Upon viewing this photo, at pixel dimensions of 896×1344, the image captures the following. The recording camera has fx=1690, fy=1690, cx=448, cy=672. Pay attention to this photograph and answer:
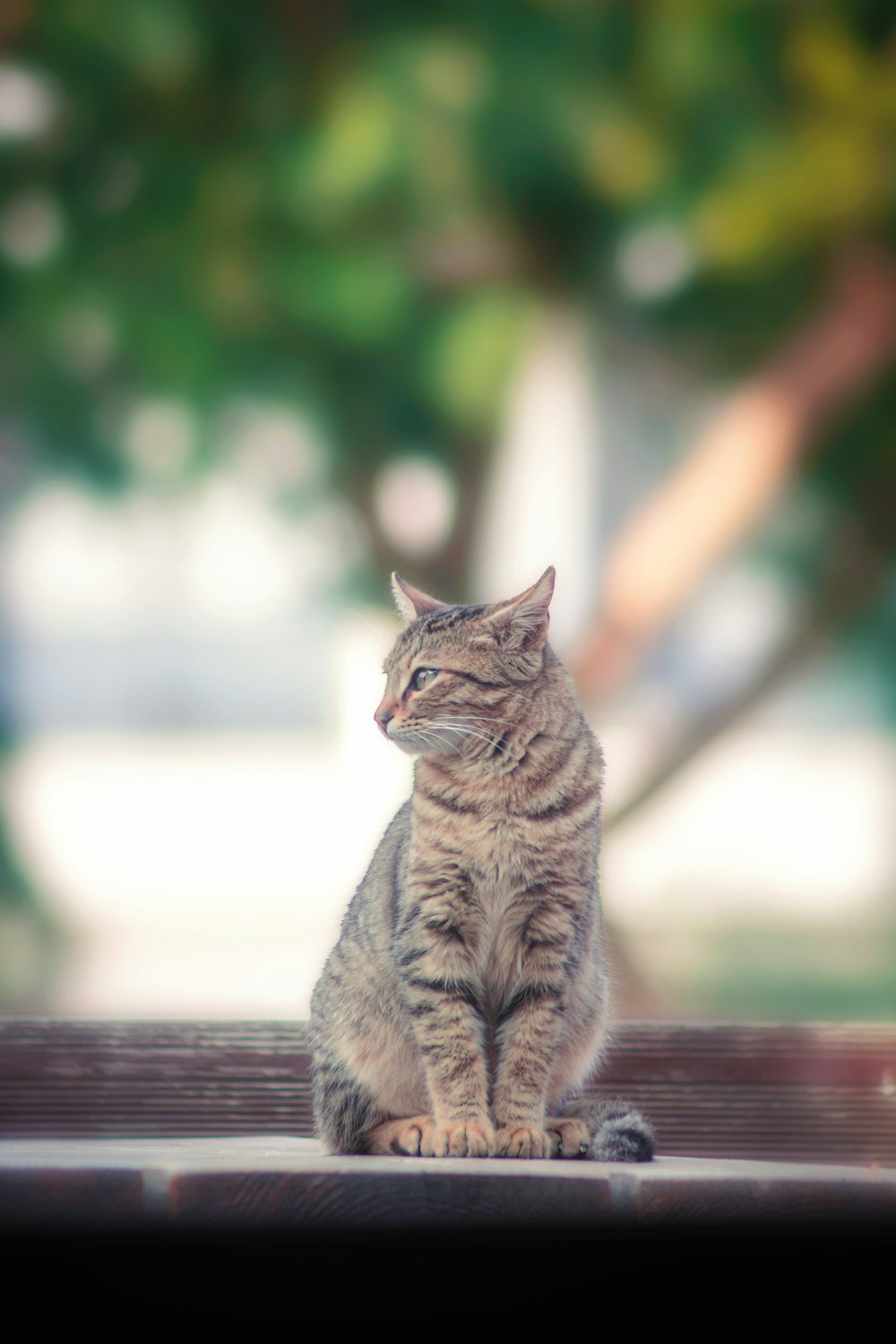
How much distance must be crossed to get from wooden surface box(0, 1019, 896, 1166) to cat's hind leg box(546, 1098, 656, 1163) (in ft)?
0.75

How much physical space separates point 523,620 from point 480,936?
1.10 feet

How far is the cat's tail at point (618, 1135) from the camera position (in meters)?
1.59

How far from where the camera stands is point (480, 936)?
5.62ft

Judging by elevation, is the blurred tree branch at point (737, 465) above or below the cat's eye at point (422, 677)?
above

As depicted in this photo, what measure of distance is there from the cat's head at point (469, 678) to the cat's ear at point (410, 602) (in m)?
0.11

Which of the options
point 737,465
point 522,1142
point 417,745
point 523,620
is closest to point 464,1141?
point 522,1142

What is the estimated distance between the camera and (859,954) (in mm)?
7652

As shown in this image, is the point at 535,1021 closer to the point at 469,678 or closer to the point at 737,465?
the point at 469,678

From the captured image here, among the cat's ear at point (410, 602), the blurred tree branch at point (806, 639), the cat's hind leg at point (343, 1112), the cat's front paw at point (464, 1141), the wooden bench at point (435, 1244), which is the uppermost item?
the blurred tree branch at point (806, 639)

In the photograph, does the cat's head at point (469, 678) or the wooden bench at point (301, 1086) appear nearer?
the cat's head at point (469, 678)

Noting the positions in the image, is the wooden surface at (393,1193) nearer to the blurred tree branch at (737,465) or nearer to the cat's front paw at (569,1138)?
the cat's front paw at (569,1138)

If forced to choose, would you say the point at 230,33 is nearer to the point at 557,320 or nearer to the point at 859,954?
the point at 557,320

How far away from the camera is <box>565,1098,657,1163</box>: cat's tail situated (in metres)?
1.59

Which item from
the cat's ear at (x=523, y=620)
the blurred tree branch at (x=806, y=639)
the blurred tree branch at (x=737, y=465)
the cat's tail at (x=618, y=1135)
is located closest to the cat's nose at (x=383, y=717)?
the cat's ear at (x=523, y=620)
